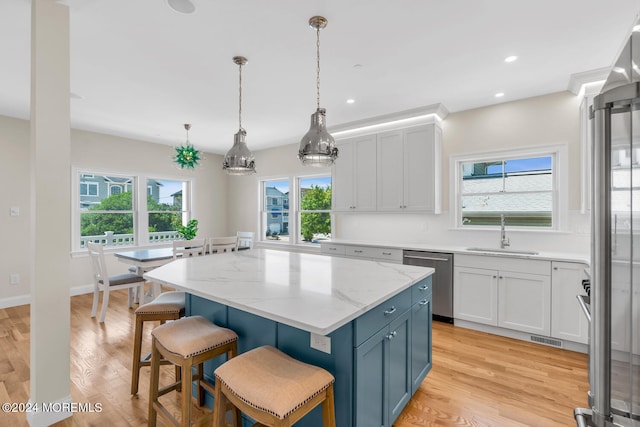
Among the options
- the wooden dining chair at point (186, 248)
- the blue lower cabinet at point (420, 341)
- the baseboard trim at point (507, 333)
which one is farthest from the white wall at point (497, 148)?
the wooden dining chair at point (186, 248)

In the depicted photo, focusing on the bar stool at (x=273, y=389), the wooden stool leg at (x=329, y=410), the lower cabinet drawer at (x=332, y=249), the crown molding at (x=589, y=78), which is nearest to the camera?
the bar stool at (x=273, y=389)

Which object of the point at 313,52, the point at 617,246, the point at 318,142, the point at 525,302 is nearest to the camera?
the point at 617,246

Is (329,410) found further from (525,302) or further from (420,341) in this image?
(525,302)

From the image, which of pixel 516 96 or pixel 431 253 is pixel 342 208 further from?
pixel 516 96

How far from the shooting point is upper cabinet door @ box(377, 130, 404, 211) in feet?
14.0

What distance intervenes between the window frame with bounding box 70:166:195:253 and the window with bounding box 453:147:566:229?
5.35m

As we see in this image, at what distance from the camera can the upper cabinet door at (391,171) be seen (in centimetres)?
426

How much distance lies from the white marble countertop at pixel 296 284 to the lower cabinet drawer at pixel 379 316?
0.08m

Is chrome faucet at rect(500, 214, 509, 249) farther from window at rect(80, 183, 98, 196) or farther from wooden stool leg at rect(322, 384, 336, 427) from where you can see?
window at rect(80, 183, 98, 196)

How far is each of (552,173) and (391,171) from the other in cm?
190

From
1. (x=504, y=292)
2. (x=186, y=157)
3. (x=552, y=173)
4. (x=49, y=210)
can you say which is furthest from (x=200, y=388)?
(x=552, y=173)

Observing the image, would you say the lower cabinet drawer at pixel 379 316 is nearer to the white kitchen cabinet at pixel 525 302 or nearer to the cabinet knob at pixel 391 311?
the cabinet knob at pixel 391 311

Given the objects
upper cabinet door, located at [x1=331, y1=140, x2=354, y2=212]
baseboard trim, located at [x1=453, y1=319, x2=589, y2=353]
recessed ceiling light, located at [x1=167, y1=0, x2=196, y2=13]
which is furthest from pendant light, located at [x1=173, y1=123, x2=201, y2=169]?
baseboard trim, located at [x1=453, y1=319, x2=589, y2=353]

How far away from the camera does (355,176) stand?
4.71 m
